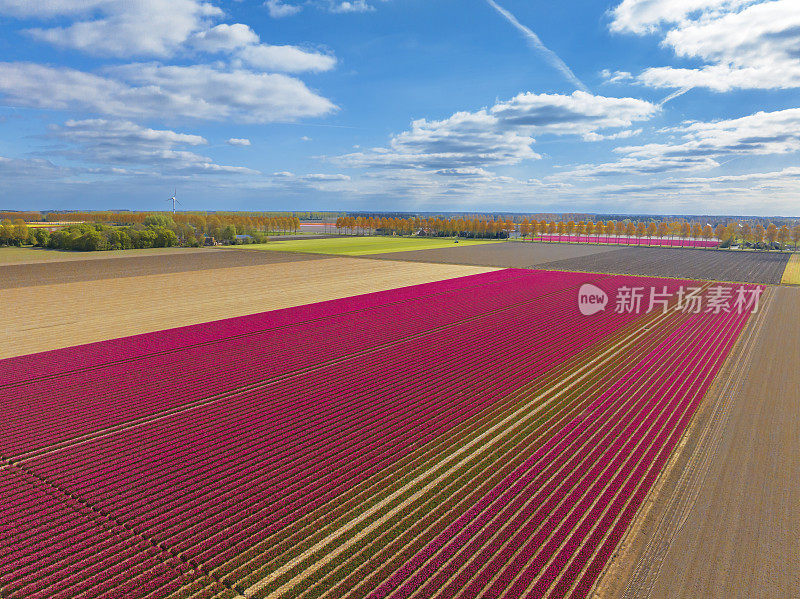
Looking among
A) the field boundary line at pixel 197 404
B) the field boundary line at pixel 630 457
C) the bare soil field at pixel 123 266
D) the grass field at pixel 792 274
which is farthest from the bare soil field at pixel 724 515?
the bare soil field at pixel 123 266

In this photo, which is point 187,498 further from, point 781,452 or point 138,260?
point 138,260

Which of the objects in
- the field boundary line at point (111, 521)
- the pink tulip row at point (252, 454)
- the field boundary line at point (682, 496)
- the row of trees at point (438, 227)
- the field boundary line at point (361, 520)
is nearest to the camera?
the field boundary line at point (361, 520)

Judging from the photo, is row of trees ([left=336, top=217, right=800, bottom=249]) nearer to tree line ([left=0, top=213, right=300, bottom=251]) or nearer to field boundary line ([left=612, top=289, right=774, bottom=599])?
tree line ([left=0, top=213, right=300, bottom=251])

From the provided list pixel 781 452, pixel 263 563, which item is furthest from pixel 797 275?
pixel 263 563

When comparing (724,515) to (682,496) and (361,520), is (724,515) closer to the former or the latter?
(682,496)

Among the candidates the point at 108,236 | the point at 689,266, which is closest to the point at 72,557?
the point at 689,266

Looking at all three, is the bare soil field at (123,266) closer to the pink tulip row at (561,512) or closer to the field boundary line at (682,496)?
the pink tulip row at (561,512)

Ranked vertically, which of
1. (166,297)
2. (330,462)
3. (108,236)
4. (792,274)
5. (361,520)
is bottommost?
(361,520)
